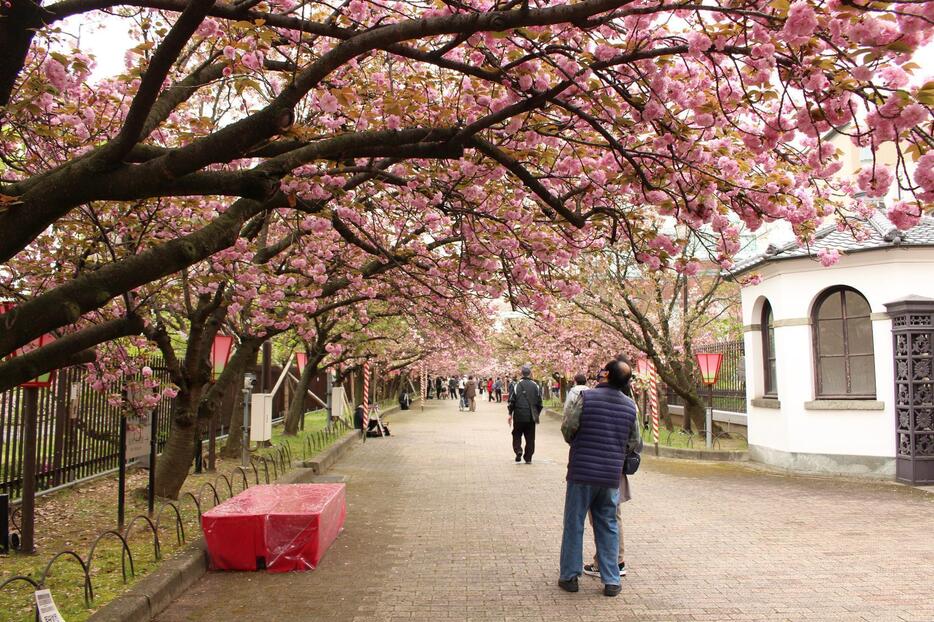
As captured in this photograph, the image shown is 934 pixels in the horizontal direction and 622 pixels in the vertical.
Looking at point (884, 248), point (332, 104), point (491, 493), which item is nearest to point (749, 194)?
point (332, 104)

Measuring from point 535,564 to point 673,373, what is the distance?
14404 millimetres

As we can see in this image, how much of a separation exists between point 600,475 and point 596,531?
531mm

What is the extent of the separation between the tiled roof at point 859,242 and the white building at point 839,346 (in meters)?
0.02

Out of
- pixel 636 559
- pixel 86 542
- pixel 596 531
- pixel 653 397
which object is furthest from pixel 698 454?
pixel 86 542

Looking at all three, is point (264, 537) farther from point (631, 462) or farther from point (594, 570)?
point (631, 462)

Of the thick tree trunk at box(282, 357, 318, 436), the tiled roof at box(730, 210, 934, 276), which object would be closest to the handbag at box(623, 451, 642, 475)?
the tiled roof at box(730, 210, 934, 276)

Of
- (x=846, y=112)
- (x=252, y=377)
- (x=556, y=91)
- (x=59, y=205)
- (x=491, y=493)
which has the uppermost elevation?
(x=556, y=91)

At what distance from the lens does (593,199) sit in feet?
22.8

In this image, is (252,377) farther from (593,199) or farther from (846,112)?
(846,112)

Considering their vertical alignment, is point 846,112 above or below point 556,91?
below

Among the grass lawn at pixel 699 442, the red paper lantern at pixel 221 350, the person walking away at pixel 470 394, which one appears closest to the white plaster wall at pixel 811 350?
the grass lawn at pixel 699 442

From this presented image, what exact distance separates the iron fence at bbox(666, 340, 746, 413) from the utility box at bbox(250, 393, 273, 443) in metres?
12.1

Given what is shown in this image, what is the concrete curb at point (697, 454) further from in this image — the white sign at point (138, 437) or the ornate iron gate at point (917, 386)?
the white sign at point (138, 437)

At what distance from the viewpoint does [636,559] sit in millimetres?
7332
